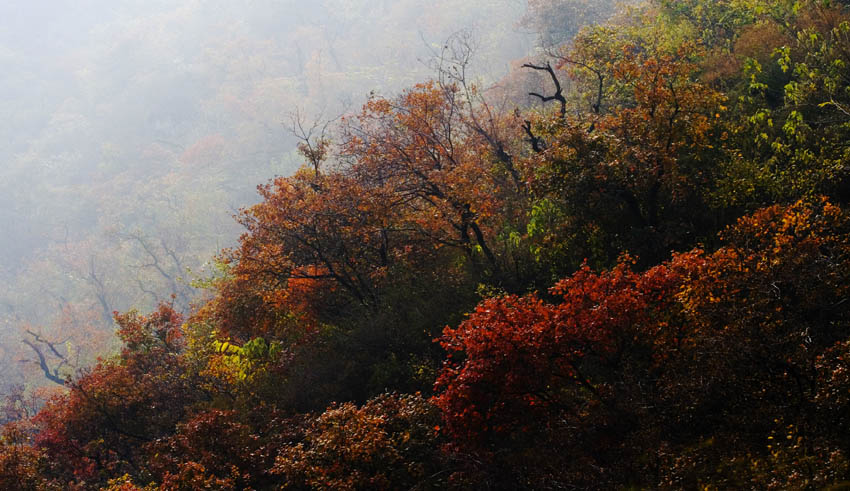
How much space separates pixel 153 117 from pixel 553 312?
94.6 meters

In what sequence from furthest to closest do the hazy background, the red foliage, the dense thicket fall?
the hazy background < the red foliage < the dense thicket

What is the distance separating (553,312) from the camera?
873 centimetres

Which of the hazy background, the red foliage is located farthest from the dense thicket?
the hazy background

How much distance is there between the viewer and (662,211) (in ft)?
40.3

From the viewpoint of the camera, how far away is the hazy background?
61531 millimetres

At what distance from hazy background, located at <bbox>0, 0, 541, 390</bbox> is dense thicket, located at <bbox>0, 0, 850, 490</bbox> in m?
39.3

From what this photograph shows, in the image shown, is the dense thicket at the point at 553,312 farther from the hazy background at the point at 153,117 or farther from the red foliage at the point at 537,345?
the hazy background at the point at 153,117

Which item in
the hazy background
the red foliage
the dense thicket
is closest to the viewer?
the dense thicket

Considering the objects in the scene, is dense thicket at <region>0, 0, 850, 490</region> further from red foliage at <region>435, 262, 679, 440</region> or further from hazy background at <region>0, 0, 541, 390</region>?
hazy background at <region>0, 0, 541, 390</region>

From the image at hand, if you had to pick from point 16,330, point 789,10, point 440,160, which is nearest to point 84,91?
point 16,330

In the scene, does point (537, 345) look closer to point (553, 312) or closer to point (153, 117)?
point (553, 312)

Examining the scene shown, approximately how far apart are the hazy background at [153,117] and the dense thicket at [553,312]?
3934 centimetres

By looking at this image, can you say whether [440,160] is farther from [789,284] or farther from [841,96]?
[789,284]

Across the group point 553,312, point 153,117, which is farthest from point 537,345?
point 153,117
